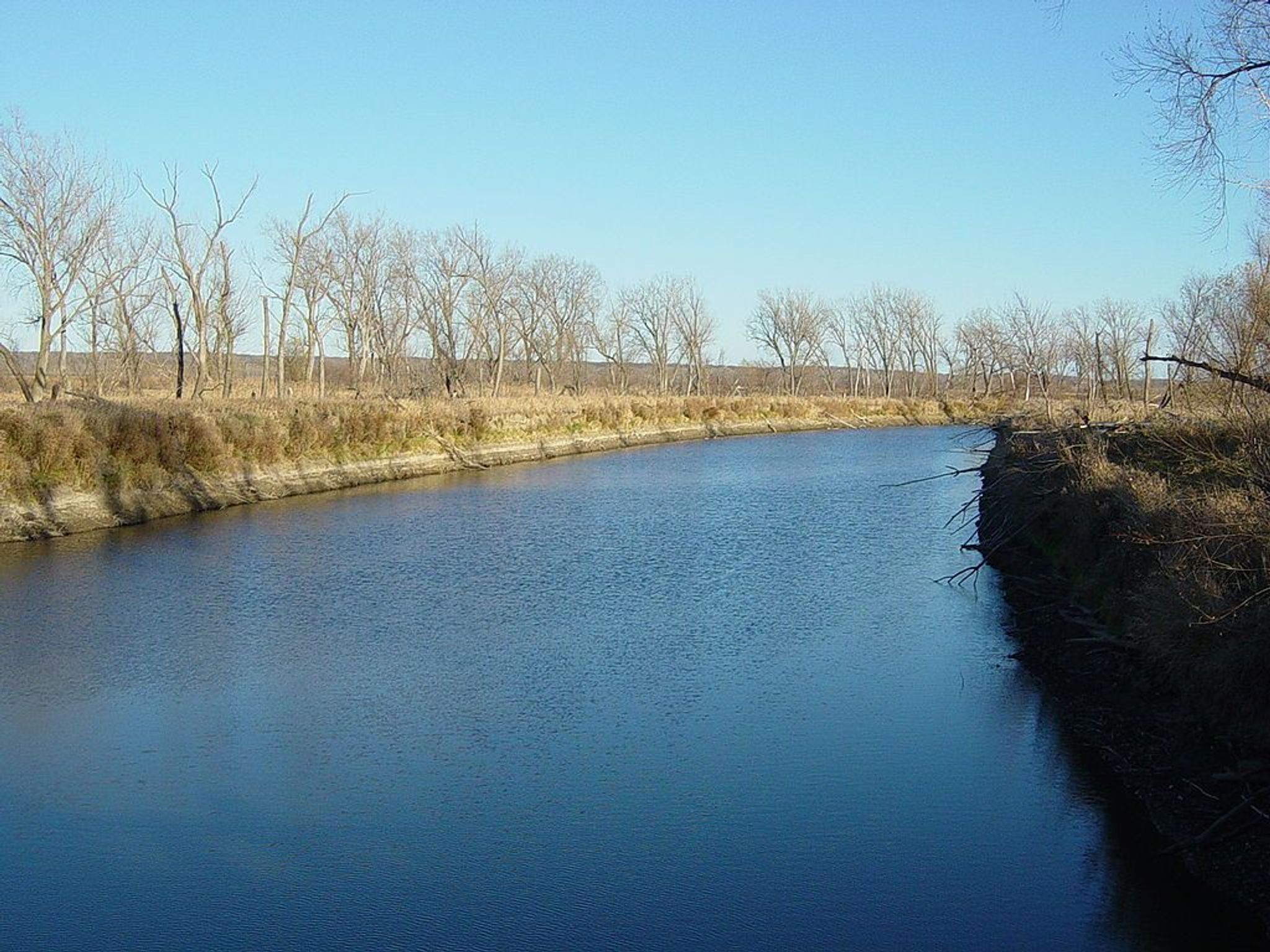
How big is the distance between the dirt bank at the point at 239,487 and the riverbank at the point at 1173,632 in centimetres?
1517

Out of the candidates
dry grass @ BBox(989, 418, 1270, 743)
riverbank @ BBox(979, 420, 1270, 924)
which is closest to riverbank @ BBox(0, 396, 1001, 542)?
dry grass @ BBox(989, 418, 1270, 743)

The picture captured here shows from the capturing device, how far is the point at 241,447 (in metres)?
25.0

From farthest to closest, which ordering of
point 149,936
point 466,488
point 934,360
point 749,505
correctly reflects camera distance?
point 934,360, point 466,488, point 749,505, point 149,936

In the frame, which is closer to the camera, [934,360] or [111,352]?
[111,352]

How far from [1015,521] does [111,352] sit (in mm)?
54683

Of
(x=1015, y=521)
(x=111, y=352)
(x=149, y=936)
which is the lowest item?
(x=149, y=936)

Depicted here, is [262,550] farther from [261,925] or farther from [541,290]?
[541,290]

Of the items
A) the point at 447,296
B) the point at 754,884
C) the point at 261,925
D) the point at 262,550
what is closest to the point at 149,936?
the point at 261,925

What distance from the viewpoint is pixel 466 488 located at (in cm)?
2795

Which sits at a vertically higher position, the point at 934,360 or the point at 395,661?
the point at 934,360

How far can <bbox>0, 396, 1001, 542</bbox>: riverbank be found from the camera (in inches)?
767

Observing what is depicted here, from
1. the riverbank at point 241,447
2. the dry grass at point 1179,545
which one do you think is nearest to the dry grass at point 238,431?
the riverbank at point 241,447

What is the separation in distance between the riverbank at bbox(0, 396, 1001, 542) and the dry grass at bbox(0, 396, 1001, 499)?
31 mm

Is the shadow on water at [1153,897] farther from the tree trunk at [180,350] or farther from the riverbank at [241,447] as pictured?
the tree trunk at [180,350]
